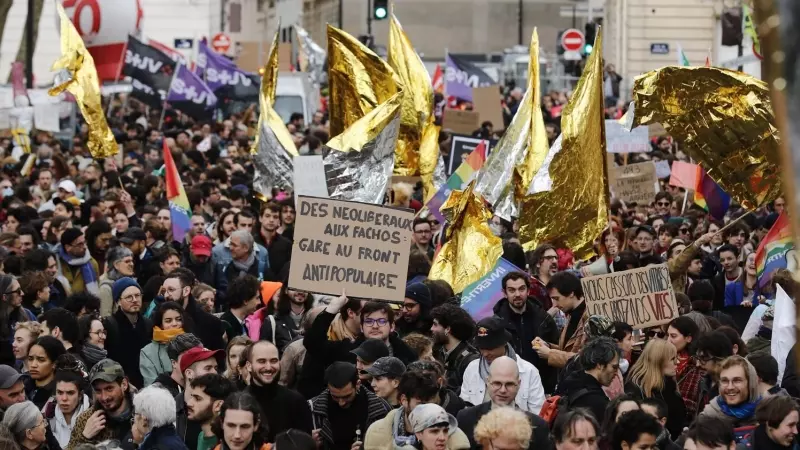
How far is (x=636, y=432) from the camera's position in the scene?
537cm

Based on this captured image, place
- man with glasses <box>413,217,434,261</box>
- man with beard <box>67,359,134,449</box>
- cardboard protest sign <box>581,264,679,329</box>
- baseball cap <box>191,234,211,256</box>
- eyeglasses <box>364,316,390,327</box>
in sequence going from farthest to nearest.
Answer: man with glasses <box>413,217,434,261</box>
baseball cap <box>191,234,211,256</box>
cardboard protest sign <box>581,264,679,329</box>
eyeglasses <box>364,316,390,327</box>
man with beard <box>67,359,134,449</box>

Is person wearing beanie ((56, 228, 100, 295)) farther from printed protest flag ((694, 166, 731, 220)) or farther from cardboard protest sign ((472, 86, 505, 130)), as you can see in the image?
cardboard protest sign ((472, 86, 505, 130))

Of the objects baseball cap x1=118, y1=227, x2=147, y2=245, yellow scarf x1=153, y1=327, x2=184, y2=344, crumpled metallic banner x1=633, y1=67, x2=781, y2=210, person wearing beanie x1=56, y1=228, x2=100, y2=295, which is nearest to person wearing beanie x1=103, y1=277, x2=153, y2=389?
yellow scarf x1=153, y1=327, x2=184, y2=344

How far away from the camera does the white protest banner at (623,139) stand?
1684 cm

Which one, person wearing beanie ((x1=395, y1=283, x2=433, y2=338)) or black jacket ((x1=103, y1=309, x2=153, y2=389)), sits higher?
person wearing beanie ((x1=395, y1=283, x2=433, y2=338))

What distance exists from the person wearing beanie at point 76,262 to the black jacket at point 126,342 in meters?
2.18

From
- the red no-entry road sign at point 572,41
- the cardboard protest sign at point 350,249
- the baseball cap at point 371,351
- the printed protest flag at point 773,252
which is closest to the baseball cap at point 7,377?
the baseball cap at point 371,351

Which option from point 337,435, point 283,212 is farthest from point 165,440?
point 283,212

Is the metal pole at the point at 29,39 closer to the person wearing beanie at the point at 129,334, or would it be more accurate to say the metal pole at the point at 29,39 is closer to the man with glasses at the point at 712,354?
the person wearing beanie at the point at 129,334

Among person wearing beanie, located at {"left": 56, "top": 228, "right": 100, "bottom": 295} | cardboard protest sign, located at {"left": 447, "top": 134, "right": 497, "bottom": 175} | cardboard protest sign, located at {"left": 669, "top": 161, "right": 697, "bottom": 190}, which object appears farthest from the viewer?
cardboard protest sign, located at {"left": 447, "top": 134, "right": 497, "bottom": 175}

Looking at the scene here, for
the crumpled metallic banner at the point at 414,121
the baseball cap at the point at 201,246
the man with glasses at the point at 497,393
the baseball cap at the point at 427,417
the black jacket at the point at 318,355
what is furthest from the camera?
the crumpled metallic banner at the point at 414,121

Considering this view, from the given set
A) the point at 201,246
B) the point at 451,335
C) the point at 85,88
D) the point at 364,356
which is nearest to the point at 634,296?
the point at 451,335

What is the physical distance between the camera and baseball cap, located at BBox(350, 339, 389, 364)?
677 centimetres

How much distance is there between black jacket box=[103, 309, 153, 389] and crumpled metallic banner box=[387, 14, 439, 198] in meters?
6.74
